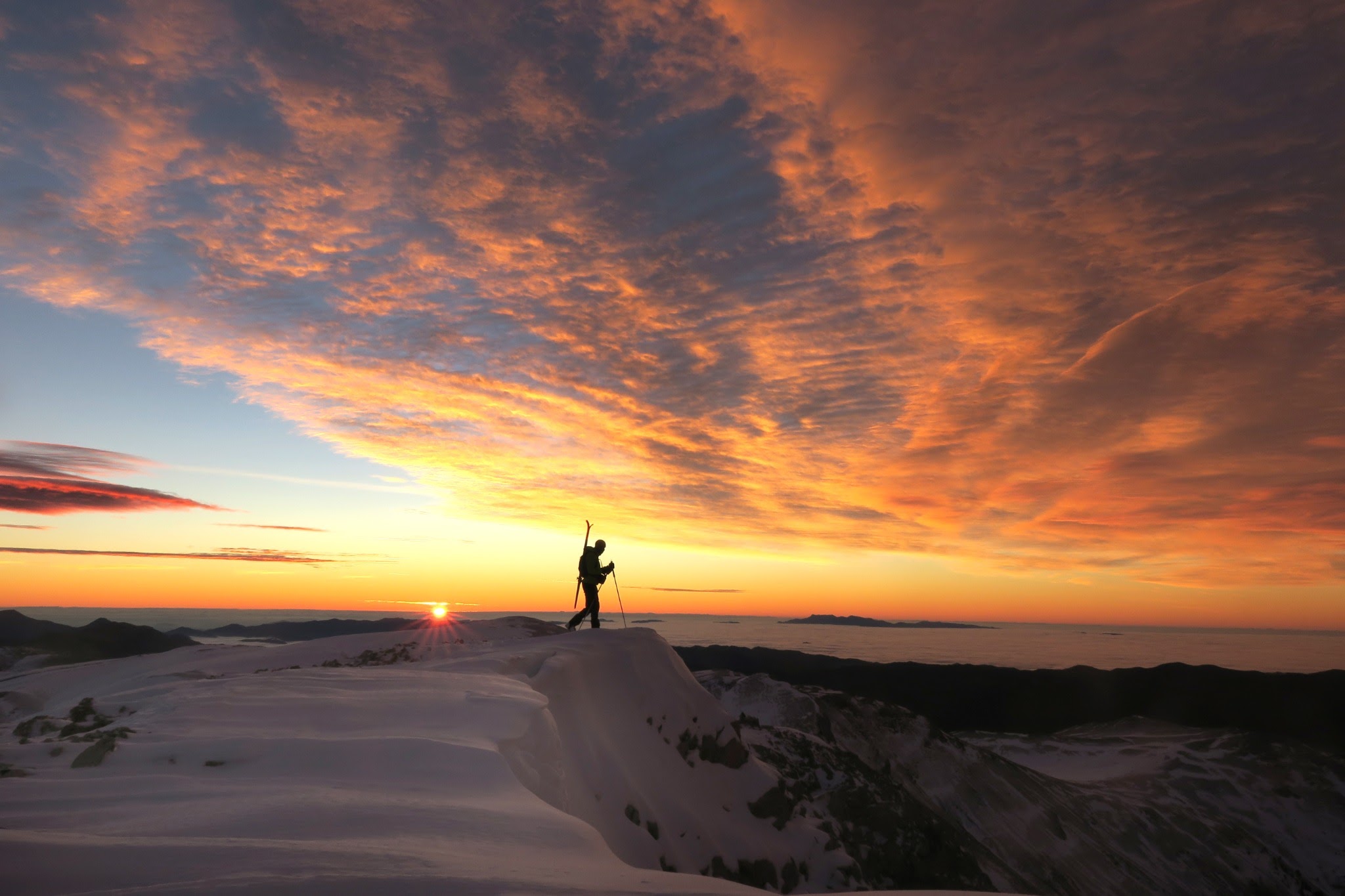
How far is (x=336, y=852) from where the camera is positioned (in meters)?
3.79

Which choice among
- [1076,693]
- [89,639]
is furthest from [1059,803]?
[89,639]

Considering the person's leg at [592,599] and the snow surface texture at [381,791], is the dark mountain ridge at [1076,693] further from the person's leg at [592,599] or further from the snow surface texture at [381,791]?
the snow surface texture at [381,791]

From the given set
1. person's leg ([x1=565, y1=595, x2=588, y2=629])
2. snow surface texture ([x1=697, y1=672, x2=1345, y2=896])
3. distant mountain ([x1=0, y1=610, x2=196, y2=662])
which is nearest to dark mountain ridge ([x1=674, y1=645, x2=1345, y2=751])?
snow surface texture ([x1=697, y1=672, x2=1345, y2=896])

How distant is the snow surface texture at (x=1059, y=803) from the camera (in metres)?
25.6

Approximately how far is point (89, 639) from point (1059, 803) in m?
104

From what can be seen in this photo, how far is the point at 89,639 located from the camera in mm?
78000

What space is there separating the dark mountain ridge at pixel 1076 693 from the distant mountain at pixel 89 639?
7921 centimetres

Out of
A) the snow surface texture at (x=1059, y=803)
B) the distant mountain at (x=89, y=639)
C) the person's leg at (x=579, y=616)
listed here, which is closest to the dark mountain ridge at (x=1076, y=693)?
the snow surface texture at (x=1059, y=803)

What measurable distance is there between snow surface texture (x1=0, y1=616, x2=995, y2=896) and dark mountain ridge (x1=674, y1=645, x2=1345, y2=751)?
10811 centimetres

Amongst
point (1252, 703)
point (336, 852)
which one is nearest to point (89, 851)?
point (336, 852)

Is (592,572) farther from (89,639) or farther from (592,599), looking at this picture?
(89,639)

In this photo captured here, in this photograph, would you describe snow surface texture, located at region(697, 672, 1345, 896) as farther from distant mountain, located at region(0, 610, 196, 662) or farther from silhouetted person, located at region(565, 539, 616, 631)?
distant mountain, located at region(0, 610, 196, 662)

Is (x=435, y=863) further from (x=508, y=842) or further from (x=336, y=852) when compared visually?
(x=508, y=842)

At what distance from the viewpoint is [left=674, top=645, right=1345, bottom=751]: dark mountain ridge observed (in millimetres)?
120062
